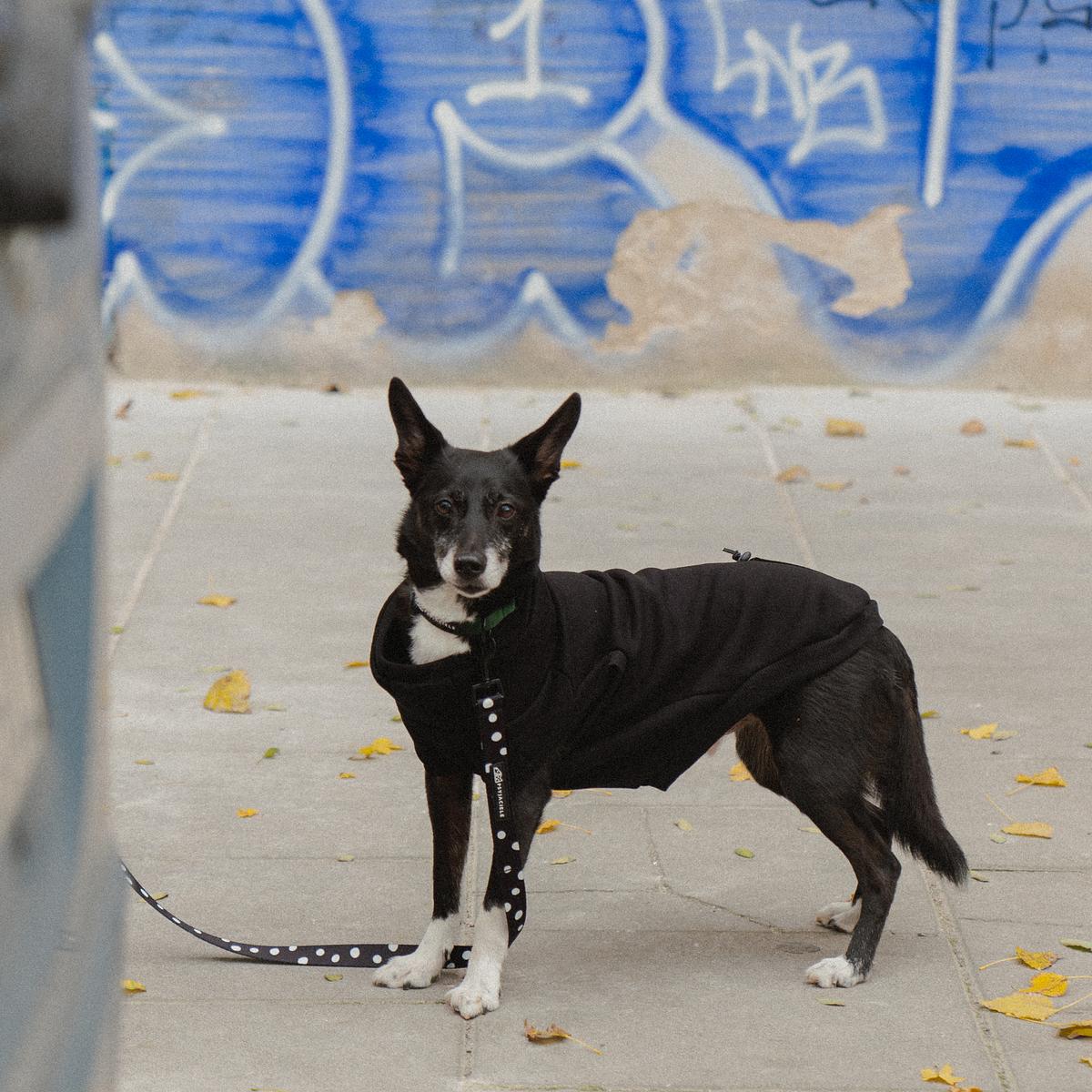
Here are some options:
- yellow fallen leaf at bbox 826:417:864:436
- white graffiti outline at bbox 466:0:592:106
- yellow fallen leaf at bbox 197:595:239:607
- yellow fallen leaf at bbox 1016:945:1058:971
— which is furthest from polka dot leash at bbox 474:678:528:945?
white graffiti outline at bbox 466:0:592:106

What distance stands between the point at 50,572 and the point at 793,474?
6.89 meters

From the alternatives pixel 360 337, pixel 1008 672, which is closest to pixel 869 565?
pixel 1008 672

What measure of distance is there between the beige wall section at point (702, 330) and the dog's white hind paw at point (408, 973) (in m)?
6.55

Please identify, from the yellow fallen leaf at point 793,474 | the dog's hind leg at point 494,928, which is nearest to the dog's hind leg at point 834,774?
the dog's hind leg at point 494,928

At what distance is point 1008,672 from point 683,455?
3.22m

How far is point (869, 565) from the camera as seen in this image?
6988mm

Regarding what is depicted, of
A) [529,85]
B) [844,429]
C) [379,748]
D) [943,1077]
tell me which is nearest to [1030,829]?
[943,1077]

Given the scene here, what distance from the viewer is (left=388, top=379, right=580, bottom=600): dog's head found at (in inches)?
142

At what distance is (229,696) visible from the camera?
17.6 ft

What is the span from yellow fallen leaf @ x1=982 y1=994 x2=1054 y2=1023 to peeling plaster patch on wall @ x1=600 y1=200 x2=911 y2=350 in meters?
6.85

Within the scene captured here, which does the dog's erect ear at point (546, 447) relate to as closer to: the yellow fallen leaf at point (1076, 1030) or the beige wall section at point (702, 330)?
the yellow fallen leaf at point (1076, 1030)

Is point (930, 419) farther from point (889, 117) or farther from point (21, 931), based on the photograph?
point (21, 931)

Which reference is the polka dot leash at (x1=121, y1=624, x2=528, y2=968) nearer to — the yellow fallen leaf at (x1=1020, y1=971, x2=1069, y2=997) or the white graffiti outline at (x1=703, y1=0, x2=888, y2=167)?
the yellow fallen leaf at (x1=1020, y1=971, x2=1069, y2=997)

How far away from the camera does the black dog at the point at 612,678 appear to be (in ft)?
11.9
